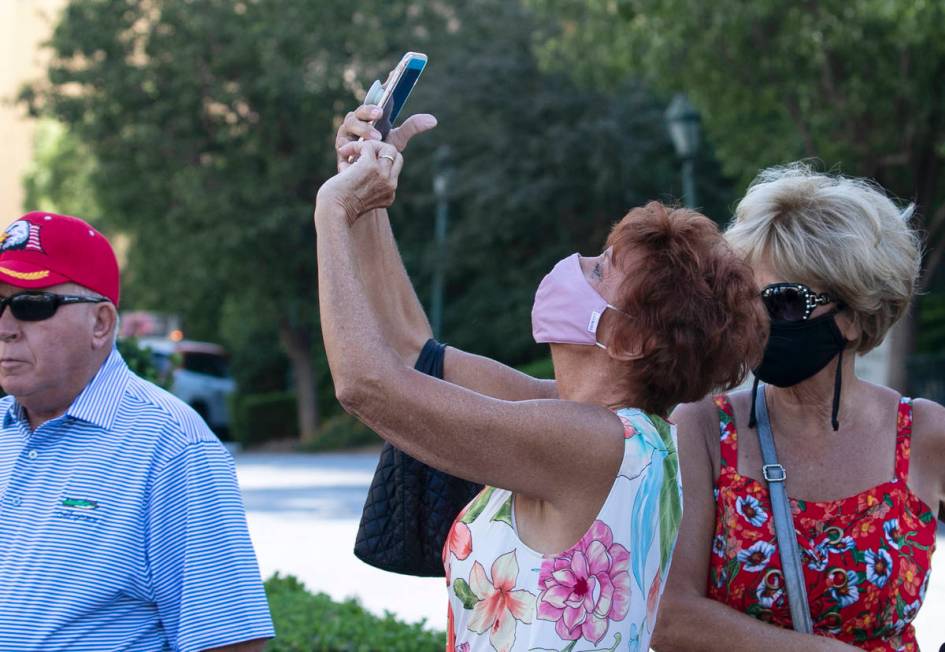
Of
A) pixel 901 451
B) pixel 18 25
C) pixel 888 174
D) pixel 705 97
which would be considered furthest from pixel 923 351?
pixel 18 25

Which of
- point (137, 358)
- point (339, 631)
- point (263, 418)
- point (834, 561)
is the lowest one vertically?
point (263, 418)

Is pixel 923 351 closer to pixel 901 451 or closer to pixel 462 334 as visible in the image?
pixel 462 334

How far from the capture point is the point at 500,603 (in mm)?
2238

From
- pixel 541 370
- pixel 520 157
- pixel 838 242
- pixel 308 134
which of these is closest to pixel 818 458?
pixel 838 242

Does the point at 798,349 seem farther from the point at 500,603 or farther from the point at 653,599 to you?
the point at 500,603

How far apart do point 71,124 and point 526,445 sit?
92.5ft

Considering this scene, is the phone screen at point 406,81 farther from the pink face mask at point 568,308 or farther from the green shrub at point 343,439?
the green shrub at point 343,439

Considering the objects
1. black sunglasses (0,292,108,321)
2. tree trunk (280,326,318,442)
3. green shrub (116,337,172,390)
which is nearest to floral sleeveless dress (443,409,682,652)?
black sunglasses (0,292,108,321)

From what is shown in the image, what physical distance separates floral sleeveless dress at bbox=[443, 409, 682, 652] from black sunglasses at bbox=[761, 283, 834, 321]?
552mm

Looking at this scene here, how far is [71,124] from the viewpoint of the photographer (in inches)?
1121

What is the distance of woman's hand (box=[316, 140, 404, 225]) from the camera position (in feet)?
7.39

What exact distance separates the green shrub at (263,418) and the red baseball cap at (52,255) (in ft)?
91.2

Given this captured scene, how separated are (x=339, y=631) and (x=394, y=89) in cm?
326

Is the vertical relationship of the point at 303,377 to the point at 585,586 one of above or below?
below
